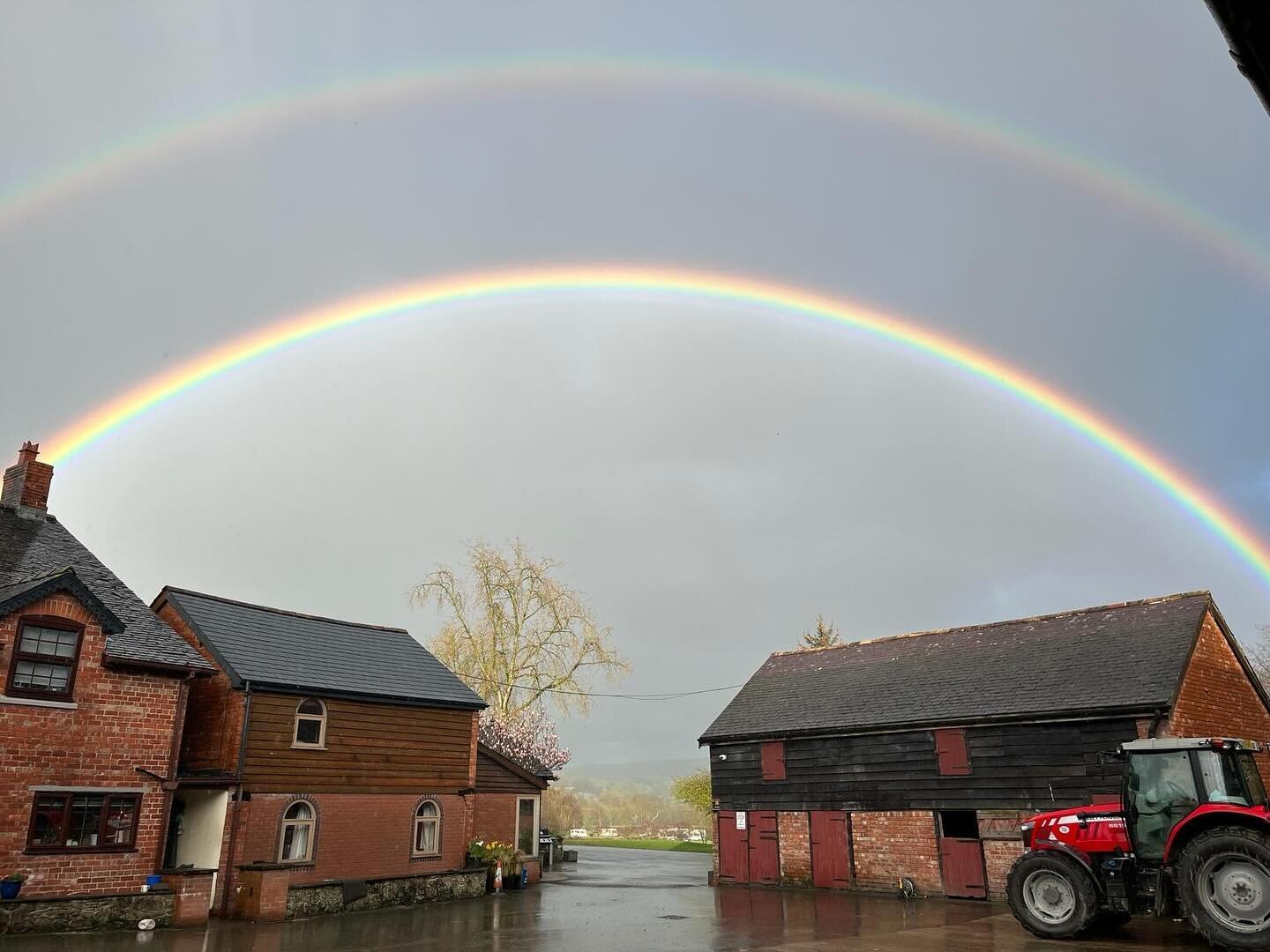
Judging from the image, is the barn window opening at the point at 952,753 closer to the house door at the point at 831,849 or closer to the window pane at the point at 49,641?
the house door at the point at 831,849

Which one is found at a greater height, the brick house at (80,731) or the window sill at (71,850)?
the brick house at (80,731)

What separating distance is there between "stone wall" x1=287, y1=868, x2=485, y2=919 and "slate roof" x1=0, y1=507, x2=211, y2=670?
5548 mm

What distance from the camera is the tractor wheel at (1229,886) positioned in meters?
11.6

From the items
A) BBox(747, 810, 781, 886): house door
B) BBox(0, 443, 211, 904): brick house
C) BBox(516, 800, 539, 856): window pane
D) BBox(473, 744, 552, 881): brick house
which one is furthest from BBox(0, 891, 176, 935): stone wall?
BBox(747, 810, 781, 886): house door

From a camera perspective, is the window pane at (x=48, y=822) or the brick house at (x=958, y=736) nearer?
the window pane at (x=48, y=822)

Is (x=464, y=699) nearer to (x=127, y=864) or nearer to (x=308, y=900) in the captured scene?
(x=308, y=900)

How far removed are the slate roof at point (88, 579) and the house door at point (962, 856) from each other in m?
18.3

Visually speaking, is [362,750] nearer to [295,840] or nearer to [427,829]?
[295,840]

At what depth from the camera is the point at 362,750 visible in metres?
22.4

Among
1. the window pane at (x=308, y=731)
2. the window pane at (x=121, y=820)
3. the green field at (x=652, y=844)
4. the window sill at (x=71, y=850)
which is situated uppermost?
the window pane at (x=308, y=731)

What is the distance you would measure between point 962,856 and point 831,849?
12.3ft

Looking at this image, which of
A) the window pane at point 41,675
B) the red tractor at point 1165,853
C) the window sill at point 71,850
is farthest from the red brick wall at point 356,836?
the red tractor at point 1165,853

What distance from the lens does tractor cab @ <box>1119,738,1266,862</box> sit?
42.9ft

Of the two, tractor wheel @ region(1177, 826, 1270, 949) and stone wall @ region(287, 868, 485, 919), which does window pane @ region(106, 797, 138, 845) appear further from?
tractor wheel @ region(1177, 826, 1270, 949)
